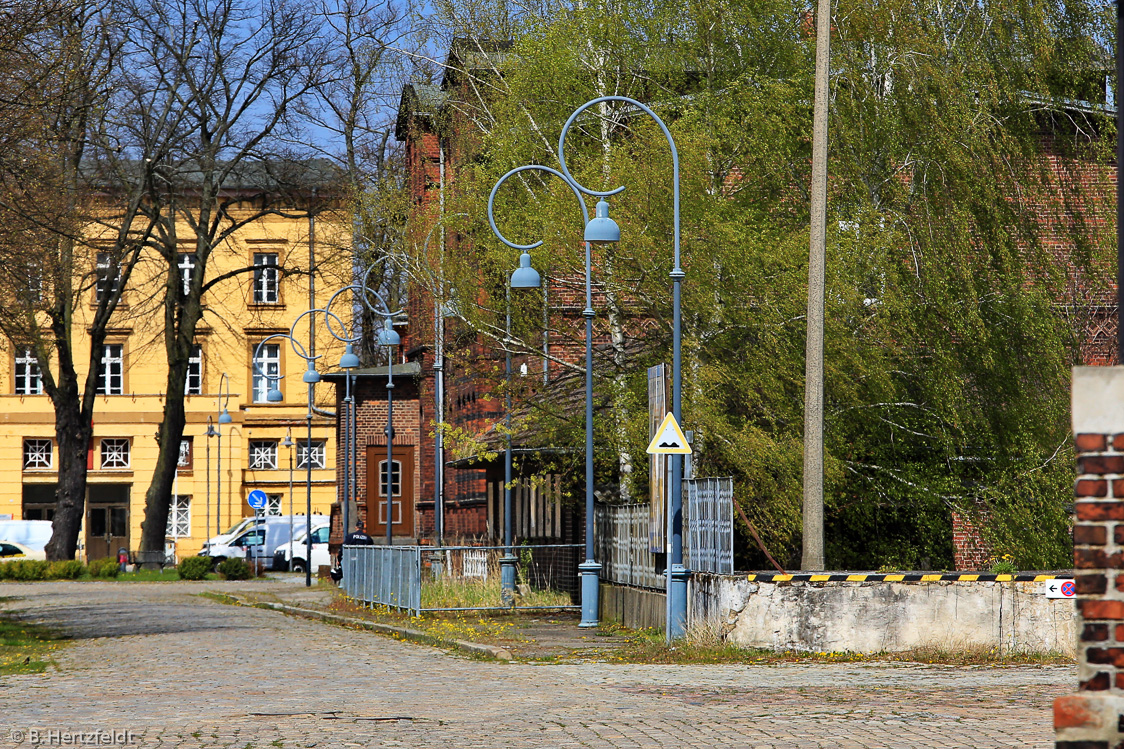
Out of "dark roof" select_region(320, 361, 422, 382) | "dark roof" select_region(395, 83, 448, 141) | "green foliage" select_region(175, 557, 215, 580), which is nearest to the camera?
"dark roof" select_region(395, 83, 448, 141)

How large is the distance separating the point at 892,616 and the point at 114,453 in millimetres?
59044

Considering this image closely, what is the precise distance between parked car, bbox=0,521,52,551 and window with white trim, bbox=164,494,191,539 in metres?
11.0

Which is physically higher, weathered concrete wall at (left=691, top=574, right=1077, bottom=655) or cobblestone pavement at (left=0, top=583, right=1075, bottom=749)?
weathered concrete wall at (left=691, top=574, right=1077, bottom=655)

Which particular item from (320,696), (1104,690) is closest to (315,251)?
(320,696)

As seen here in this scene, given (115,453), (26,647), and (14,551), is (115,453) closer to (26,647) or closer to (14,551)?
(14,551)

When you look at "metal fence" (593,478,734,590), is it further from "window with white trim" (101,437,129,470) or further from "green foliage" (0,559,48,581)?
"window with white trim" (101,437,129,470)

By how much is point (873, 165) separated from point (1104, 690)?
18.2 m

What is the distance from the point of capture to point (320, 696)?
13.5m

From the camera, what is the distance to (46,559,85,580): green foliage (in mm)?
46719

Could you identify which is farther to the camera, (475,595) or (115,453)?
(115,453)

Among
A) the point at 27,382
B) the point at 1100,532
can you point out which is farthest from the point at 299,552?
the point at 1100,532

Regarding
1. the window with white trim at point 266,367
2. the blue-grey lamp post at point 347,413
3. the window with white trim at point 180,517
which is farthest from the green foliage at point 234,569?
the window with white trim at point 266,367

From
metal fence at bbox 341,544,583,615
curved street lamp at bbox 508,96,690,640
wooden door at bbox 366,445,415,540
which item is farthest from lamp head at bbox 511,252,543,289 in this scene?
wooden door at bbox 366,445,415,540

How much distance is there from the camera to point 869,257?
21.8 metres
